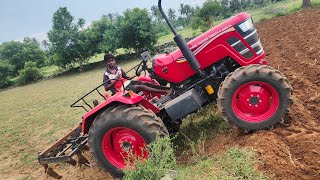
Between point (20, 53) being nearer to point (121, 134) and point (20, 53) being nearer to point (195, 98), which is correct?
point (121, 134)

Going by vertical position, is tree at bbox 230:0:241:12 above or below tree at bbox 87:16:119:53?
below

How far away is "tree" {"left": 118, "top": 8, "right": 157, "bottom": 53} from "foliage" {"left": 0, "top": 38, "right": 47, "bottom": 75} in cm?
2419

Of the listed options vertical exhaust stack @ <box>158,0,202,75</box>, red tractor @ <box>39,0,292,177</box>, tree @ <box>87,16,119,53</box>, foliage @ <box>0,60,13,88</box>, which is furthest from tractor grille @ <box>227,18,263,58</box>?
foliage @ <box>0,60,13,88</box>

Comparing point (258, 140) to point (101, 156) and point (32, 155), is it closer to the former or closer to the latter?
point (101, 156)

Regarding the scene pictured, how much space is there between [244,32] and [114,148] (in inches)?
96.4

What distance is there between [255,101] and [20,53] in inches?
2092

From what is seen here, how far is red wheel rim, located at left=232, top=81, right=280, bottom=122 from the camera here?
188 inches

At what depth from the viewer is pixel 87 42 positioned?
35.1 m

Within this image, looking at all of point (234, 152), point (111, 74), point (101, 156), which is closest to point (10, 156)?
point (111, 74)

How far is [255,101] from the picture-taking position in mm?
4812

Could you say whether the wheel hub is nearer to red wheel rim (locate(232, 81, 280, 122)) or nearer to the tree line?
red wheel rim (locate(232, 81, 280, 122))

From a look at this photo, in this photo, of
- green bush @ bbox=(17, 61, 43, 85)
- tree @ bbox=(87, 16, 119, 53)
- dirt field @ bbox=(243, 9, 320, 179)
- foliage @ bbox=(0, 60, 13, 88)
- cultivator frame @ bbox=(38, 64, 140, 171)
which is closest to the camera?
dirt field @ bbox=(243, 9, 320, 179)

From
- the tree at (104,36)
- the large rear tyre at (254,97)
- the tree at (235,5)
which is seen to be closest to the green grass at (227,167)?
the large rear tyre at (254,97)

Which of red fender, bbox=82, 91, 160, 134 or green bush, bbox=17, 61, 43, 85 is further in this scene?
green bush, bbox=17, 61, 43, 85
